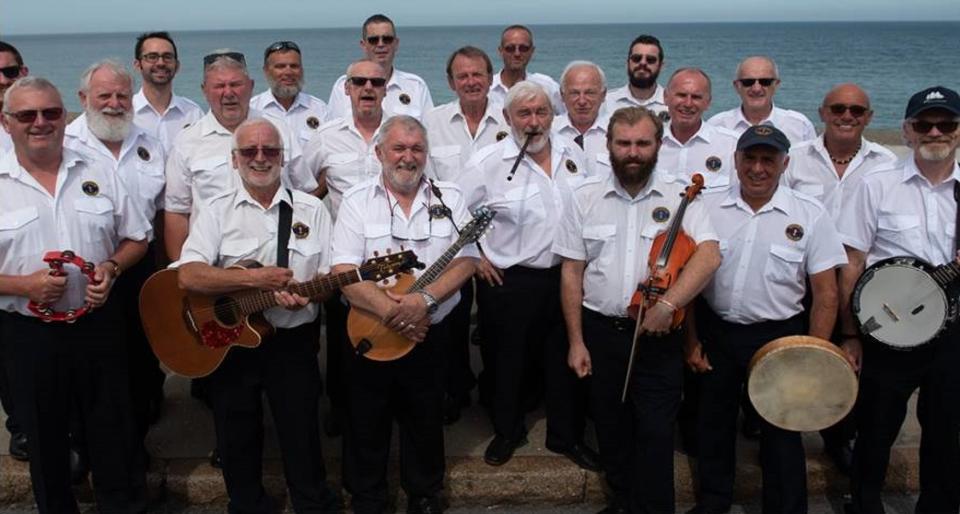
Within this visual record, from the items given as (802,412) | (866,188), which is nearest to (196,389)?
(802,412)

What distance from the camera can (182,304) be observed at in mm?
4438

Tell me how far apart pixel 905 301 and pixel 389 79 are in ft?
14.4

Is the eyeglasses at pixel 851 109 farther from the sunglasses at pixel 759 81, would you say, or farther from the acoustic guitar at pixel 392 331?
the acoustic guitar at pixel 392 331

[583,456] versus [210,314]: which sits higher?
[210,314]

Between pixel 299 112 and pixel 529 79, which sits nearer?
pixel 299 112

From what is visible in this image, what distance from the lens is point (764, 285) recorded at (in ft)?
14.5

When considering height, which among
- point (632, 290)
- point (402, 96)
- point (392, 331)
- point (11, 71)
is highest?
point (402, 96)

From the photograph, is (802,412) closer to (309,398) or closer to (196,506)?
(309,398)

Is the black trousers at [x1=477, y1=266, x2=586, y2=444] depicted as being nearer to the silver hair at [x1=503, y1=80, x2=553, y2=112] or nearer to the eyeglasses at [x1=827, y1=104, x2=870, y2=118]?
the silver hair at [x1=503, y1=80, x2=553, y2=112]

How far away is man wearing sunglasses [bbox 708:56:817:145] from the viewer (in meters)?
6.13

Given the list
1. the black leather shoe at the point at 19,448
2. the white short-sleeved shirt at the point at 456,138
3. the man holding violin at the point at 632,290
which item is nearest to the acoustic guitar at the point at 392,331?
the man holding violin at the point at 632,290

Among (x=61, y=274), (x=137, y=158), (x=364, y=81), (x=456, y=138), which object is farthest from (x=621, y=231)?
(x=137, y=158)

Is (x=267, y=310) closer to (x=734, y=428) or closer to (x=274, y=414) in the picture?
(x=274, y=414)

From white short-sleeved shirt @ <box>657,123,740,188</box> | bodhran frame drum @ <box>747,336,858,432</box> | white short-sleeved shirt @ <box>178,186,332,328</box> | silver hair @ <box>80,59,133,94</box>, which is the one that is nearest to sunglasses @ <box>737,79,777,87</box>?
white short-sleeved shirt @ <box>657,123,740,188</box>
